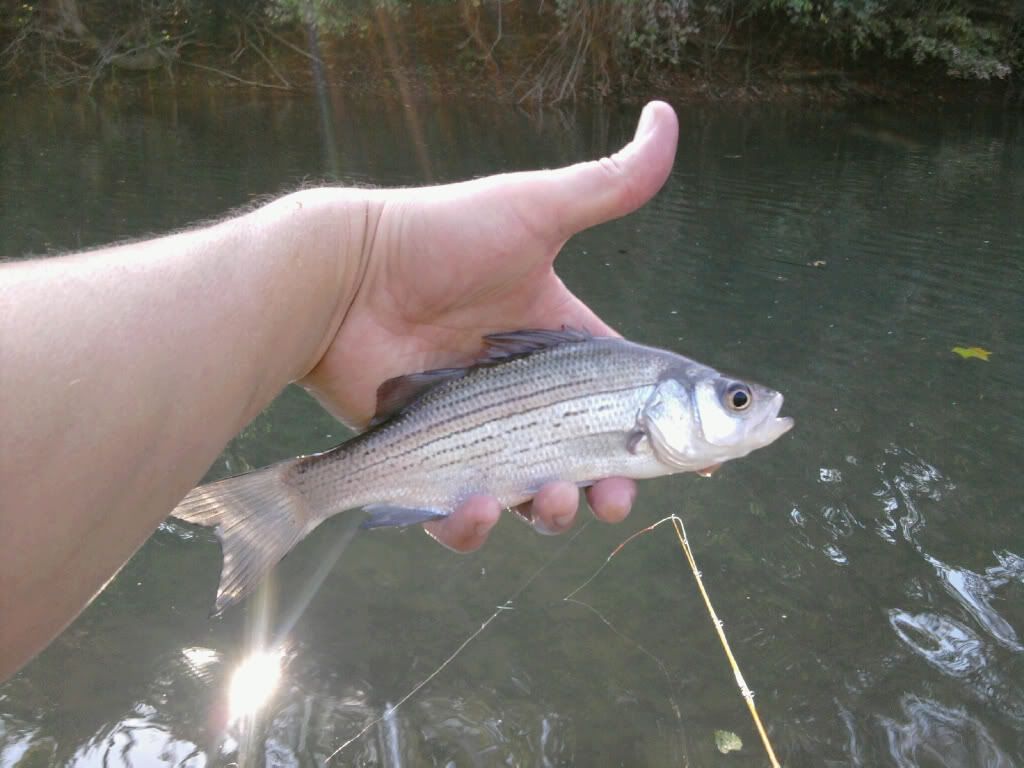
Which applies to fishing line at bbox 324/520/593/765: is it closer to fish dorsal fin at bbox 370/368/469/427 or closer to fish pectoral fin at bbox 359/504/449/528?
fish pectoral fin at bbox 359/504/449/528

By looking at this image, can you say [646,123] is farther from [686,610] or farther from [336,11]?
[336,11]

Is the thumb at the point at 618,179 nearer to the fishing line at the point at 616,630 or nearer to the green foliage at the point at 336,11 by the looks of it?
the fishing line at the point at 616,630

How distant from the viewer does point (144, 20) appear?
1018 inches

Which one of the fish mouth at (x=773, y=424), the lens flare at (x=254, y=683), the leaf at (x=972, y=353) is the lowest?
the leaf at (x=972, y=353)

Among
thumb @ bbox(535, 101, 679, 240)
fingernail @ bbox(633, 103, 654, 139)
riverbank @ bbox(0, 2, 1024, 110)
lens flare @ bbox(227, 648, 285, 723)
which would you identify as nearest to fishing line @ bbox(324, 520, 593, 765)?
lens flare @ bbox(227, 648, 285, 723)

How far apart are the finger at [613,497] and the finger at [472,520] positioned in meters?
0.37

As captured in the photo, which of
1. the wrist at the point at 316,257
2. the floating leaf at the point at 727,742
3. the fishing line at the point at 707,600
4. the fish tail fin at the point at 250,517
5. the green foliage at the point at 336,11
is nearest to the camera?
the fish tail fin at the point at 250,517

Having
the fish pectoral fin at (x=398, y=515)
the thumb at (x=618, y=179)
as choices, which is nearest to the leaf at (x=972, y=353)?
the thumb at (x=618, y=179)

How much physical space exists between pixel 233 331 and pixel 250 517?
714 mm

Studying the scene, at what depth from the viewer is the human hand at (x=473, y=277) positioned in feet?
10.2

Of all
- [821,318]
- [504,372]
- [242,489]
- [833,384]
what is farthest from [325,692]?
[821,318]

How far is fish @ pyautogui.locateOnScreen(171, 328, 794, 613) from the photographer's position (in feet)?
9.83

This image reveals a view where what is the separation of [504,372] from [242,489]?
1.03 m

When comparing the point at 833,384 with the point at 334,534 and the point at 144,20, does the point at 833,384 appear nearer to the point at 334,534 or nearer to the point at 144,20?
the point at 334,534
